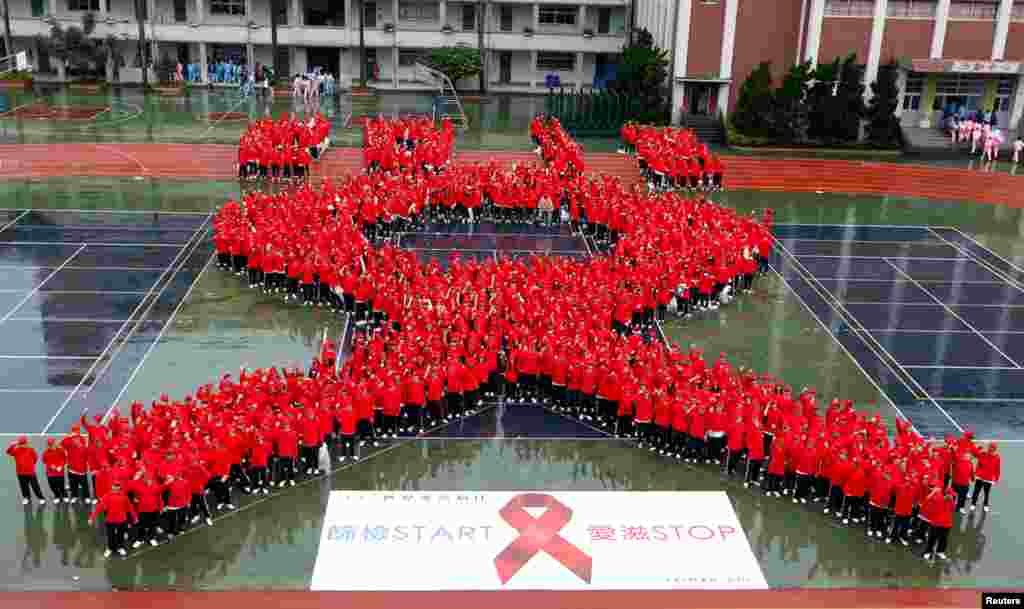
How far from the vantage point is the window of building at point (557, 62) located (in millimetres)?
55031

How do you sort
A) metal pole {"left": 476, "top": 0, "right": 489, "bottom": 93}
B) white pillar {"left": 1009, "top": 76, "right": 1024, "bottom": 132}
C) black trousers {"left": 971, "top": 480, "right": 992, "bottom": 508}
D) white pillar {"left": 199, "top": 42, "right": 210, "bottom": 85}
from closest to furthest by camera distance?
black trousers {"left": 971, "top": 480, "right": 992, "bottom": 508}, white pillar {"left": 1009, "top": 76, "right": 1024, "bottom": 132}, metal pole {"left": 476, "top": 0, "right": 489, "bottom": 93}, white pillar {"left": 199, "top": 42, "right": 210, "bottom": 85}

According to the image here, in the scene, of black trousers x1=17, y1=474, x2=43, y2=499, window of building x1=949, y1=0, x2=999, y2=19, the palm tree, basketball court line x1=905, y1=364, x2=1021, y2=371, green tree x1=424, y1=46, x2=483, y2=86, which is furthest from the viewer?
green tree x1=424, y1=46, x2=483, y2=86

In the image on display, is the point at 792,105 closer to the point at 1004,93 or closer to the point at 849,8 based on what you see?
the point at 849,8

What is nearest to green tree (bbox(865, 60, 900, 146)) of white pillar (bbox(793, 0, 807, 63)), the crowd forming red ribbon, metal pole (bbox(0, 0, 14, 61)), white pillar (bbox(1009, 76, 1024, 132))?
white pillar (bbox(793, 0, 807, 63))

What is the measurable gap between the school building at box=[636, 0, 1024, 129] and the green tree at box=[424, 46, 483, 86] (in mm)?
11497

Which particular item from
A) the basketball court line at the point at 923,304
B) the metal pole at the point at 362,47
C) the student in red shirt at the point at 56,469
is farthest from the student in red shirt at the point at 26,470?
the metal pole at the point at 362,47

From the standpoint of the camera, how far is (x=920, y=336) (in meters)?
23.0

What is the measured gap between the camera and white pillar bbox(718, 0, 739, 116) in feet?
139

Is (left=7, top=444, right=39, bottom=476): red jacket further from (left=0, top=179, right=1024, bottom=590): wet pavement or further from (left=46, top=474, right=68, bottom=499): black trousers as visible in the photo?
(left=0, top=179, right=1024, bottom=590): wet pavement

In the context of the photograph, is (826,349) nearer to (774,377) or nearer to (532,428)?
(774,377)

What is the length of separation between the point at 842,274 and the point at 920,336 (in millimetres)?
4362

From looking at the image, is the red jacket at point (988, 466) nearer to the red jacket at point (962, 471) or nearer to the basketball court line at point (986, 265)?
the red jacket at point (962, 471)

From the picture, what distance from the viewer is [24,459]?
14.6m

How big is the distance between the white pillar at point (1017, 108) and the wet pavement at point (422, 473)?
24.0 metres
